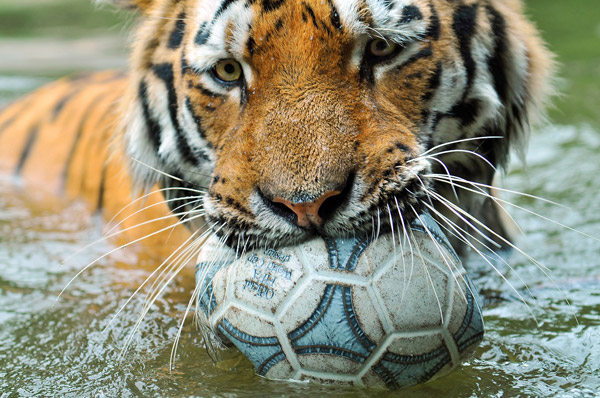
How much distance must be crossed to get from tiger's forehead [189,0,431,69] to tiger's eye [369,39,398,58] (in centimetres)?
2

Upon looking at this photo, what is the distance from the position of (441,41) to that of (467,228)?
91 cm

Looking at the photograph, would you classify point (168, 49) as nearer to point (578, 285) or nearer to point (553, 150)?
point (578, 285)

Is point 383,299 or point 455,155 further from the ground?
point 455,155

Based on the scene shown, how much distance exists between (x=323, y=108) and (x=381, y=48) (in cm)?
28

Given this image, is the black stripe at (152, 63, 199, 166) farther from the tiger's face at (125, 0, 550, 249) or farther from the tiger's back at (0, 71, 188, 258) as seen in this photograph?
the tiger's back at (0, 71, 188, 258)

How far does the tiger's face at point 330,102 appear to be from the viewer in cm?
185

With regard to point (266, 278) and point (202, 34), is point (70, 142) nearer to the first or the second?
point (202, 34)

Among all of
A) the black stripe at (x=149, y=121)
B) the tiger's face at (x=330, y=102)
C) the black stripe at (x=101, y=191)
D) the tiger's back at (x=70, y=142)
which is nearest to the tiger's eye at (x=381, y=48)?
the tiger's face at (x=330, y=102)

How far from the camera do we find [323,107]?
1.95 m

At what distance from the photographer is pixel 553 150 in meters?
4.88

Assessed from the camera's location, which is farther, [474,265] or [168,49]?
[474,265]

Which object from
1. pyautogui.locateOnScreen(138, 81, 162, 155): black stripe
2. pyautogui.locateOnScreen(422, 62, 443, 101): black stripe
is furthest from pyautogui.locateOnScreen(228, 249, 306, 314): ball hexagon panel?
pyautogui.locateOnScreen(138, 81, 162, 155): black stripe

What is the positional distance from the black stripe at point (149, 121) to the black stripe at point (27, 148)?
1.95 m

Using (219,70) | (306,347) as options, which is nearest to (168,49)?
(219,70)
